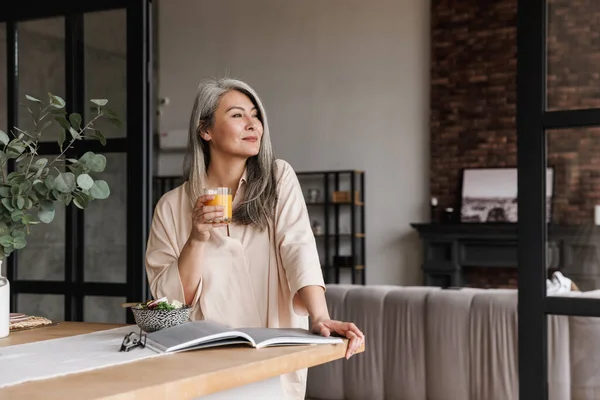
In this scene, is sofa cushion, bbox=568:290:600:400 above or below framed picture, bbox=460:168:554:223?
below

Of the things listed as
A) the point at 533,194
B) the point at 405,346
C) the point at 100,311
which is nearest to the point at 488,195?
the point at 405,346

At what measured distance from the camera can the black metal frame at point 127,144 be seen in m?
3.55

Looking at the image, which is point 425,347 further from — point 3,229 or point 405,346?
point 3,229

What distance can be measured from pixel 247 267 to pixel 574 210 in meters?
1.17

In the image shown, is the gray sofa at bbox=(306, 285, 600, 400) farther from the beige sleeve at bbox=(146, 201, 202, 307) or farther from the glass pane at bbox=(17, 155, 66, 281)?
the beige sleeve at bbox=(146, 201, 202, 307)

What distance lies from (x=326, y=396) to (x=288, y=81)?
6184 mm

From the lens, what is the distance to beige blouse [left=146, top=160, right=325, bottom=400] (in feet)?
6.84

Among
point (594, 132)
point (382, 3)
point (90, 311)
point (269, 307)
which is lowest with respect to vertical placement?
point (90, 311)

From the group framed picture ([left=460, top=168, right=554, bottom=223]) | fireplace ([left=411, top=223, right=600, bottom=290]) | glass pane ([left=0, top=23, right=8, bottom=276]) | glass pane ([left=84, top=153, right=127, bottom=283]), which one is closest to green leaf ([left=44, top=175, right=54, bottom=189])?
glass pane ([left=84, top=153, right=127, bottom=283])

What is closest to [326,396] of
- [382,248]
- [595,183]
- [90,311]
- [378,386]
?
[378,386]

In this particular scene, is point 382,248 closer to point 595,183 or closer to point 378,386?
point 378,386

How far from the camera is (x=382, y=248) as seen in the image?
9.35m

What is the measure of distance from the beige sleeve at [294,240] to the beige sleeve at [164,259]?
0.23 m

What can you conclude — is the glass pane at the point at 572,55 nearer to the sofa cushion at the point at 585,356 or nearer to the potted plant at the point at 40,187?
the sofa cushion at the point at 585,356
